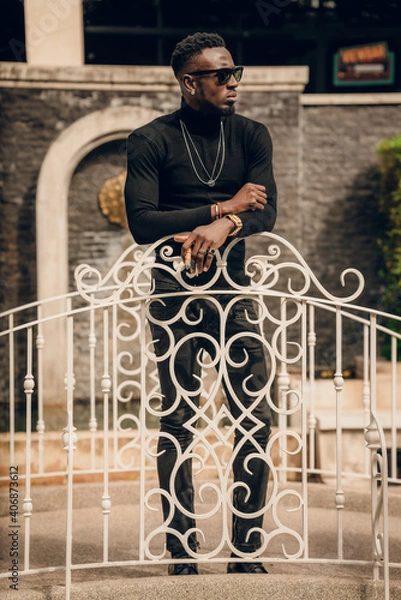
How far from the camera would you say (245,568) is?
3357mm

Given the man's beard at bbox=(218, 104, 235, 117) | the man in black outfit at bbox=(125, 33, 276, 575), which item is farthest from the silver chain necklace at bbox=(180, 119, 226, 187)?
the man's beard at bbox=(218, 104, 235, 117)

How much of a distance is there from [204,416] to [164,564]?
0.66m

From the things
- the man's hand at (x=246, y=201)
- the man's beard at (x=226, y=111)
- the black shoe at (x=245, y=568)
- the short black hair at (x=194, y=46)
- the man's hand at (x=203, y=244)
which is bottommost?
the black shoe at (x=245, y=568)

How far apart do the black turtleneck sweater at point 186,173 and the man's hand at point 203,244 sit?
8 cm

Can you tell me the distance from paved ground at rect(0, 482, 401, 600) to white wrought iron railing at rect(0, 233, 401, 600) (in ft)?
0.19

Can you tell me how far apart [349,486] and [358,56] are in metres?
4.95

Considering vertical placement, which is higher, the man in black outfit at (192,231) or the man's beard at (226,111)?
the man's beard at (226,111)

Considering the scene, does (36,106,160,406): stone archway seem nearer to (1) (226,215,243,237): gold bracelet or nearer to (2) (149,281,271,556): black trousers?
(2) (149,281,271,556): black trousers

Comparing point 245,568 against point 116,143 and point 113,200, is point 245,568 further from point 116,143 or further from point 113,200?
point 116,143

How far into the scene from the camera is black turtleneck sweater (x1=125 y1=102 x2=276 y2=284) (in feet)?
10.9

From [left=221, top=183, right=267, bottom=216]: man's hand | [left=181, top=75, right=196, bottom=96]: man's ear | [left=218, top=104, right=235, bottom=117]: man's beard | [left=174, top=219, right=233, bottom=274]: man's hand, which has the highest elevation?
[left=181, top=75, right=196, bottom=96]: man's ear

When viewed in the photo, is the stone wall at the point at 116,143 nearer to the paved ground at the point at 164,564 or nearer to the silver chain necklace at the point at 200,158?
the paved ground at the point at 164,564

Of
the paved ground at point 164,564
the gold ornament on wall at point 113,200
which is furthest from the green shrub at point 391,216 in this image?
the paved ground at point 164,564

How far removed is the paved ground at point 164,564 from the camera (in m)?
3.21
